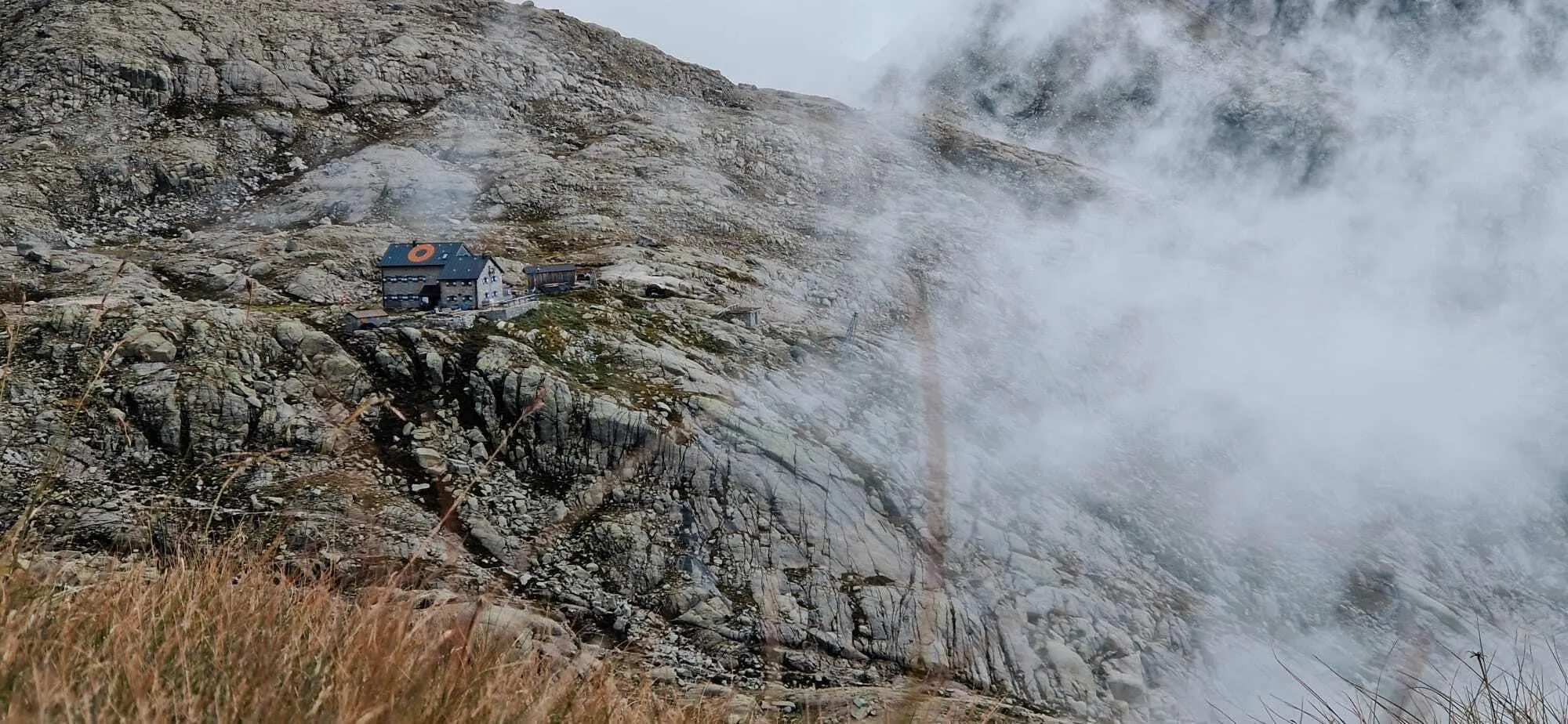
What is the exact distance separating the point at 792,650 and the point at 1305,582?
77.1 ft

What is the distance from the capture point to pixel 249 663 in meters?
2.27

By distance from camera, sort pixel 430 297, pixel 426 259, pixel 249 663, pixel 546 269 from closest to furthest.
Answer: pixel 249 663, pixel 430 297, pixel 426 259, pixel 546 269

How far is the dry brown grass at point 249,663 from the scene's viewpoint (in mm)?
1867

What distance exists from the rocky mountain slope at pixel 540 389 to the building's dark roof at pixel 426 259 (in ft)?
12.7

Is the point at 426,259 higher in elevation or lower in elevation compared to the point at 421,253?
lower

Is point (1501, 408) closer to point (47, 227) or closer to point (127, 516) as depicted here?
point (127, 516)

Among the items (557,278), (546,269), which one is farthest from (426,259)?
(557,278)

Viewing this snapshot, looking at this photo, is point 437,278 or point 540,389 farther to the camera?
point 437,278

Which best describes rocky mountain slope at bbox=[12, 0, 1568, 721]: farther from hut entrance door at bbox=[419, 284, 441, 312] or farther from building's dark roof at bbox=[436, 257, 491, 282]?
hut entrance door at bbox=[419, 284, 441, 312]

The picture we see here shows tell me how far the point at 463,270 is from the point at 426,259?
191 centimetres

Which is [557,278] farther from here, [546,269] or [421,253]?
[421,253]

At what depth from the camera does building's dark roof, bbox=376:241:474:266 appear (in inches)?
1196

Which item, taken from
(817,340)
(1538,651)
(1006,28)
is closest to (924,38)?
(1006,28)

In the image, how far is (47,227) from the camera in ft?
124
